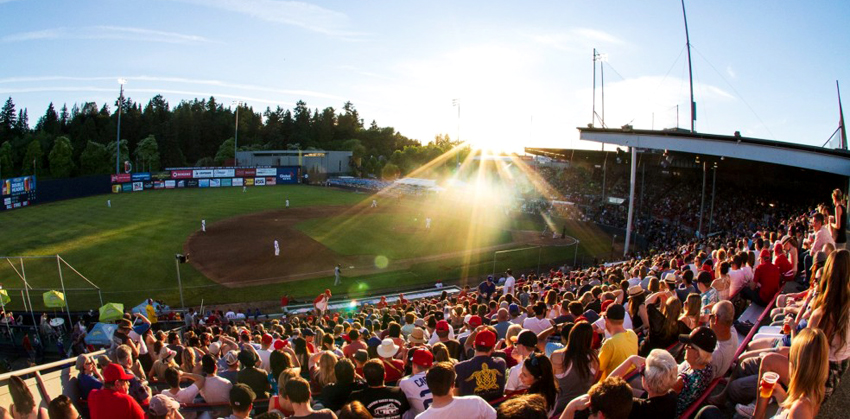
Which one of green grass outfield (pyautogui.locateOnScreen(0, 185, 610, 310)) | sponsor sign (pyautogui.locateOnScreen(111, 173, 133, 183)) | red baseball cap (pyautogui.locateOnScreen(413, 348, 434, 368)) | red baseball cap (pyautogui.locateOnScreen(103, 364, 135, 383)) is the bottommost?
green grass outfield (pyautogui.locateOnScreen(0, 185, 610, 310))

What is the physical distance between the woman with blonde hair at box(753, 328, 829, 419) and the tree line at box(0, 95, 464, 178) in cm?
9357

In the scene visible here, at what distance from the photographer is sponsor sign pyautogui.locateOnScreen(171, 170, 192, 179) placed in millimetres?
69062

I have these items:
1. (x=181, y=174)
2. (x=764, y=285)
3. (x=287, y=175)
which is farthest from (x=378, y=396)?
(x=287, y=175)

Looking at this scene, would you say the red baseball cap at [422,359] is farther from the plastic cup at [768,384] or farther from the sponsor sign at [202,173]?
the sponsor sign at [202,173]

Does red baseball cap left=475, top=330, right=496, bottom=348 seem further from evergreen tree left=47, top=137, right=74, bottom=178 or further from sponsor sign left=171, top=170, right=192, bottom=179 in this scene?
evergreen tree left=47, top=137, right=74, bottom=178

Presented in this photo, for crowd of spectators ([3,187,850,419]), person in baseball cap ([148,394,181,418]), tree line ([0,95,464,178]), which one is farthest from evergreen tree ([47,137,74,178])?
person in baseball cap ([148,394,181,418])

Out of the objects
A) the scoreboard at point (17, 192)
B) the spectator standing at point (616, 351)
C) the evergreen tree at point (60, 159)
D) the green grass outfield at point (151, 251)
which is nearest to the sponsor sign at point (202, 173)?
the green grass outfield at point (151, 251)

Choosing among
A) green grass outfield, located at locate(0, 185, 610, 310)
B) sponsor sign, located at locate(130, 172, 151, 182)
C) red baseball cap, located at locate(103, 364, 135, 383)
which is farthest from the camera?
sponsor sign, located at locate(130, 172, 151, 182)

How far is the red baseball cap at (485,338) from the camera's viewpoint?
17.9 ft

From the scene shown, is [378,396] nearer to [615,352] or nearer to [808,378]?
[615,352]

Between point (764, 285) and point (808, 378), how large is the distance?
250 inches

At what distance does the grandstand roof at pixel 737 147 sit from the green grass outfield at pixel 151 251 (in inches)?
328

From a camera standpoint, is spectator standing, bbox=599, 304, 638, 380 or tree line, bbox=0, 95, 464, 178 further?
tree line, bbox=0, 95, 464, 178

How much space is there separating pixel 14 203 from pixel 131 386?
56557 millimetres
